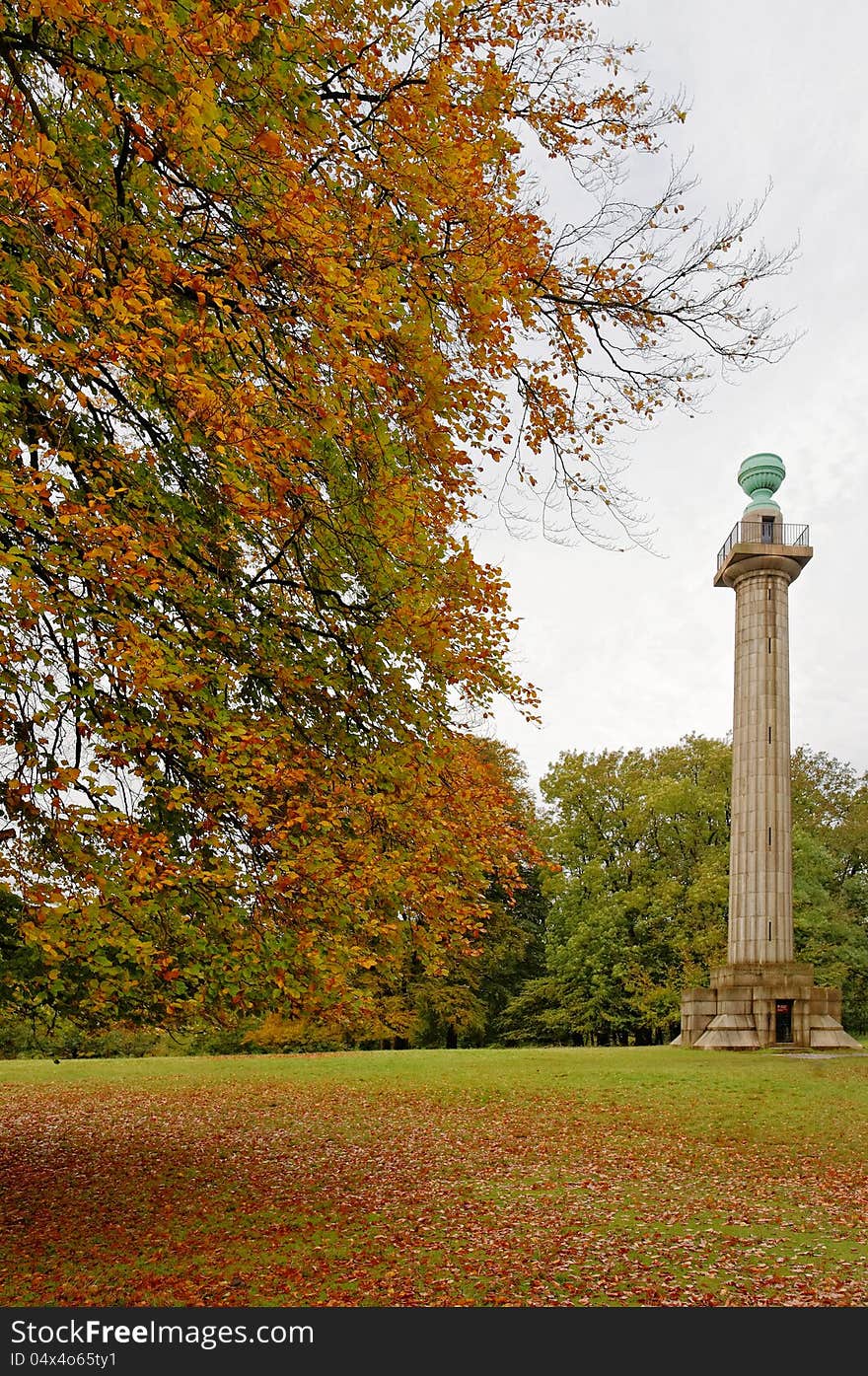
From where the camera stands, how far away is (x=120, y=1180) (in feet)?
37.8

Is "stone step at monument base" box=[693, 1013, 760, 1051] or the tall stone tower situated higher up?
the tall stone tower

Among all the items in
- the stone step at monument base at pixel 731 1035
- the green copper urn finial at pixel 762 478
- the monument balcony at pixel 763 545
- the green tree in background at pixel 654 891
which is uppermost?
the green copper urn finial at pixel 762 478

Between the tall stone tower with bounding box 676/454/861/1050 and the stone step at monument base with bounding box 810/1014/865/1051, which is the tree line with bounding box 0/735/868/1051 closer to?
the tall stone tower with bounding box 676/454/861/1050

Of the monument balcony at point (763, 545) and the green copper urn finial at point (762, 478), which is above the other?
the green copper urn finial at point (762, 478)

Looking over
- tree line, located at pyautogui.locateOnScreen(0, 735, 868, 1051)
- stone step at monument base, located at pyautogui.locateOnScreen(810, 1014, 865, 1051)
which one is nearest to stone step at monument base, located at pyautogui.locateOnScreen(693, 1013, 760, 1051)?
stone step at monument base, located at pyautogui.locateOnScreen(810, 1014, 865, 1051)

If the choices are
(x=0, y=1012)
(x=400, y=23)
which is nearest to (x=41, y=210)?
(x=400, y=23)

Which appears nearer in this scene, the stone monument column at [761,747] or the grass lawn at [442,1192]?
the grass lawn at [442,1192]

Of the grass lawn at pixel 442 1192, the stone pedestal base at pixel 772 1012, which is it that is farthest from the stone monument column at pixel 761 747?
the grass lawn at pixel 442 1192

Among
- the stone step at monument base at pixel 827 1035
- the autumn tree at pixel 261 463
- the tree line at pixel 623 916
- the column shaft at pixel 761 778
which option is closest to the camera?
the autumn tree at pixel 261 463

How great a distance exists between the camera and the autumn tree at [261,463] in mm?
6602

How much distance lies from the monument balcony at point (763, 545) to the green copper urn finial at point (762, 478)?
1.00 m

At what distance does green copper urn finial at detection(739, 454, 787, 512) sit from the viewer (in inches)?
1309

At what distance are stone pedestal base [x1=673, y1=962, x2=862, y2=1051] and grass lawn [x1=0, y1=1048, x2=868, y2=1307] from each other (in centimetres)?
612

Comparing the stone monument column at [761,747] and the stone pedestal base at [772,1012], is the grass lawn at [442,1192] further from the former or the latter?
the stone monument column at [761,747]
